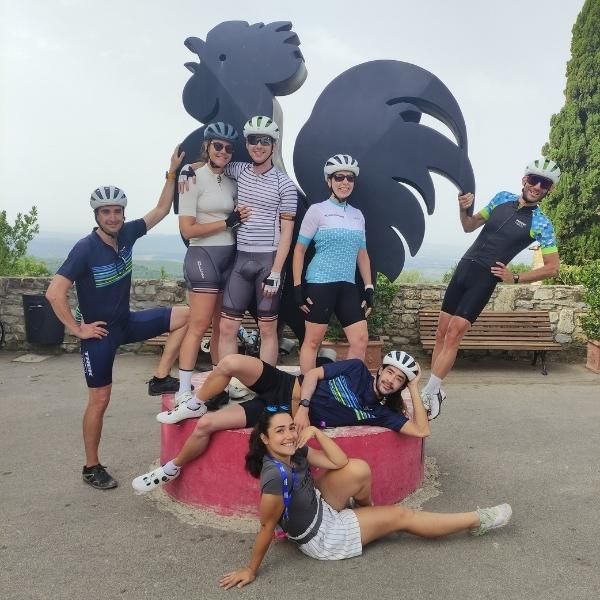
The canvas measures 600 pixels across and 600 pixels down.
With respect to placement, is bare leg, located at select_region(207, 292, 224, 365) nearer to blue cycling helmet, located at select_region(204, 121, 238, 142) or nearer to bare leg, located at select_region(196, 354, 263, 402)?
bare leg, located at select_region(196, 354, 263, 402)

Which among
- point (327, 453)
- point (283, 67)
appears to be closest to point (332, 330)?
point (283, 67)

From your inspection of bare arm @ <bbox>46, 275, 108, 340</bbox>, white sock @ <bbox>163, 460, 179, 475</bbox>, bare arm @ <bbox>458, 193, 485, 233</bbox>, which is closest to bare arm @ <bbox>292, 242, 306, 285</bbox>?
bare arm @ <bbox>458, 193, 485, 233</bbox>

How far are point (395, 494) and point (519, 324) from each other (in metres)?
5.44

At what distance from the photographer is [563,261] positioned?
10.9 metres

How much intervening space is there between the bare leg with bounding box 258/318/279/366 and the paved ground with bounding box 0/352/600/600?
1135mm

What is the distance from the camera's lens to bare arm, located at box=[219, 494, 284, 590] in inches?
114

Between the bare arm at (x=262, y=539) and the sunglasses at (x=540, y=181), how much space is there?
8.34 ft

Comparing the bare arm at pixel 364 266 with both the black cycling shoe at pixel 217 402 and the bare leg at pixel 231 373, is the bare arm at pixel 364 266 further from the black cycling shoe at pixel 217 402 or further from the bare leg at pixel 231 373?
the black cycling shoe at pixel 217 402

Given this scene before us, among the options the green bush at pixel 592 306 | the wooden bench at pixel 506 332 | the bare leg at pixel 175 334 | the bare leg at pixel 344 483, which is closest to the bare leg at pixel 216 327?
the bare leg at pixel 175 334

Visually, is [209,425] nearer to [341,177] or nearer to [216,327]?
[216,327]

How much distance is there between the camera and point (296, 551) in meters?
3.25

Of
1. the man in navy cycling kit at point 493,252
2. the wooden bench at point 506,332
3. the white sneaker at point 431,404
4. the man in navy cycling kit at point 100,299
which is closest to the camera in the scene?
the man in navy cycling kit at point 100,299

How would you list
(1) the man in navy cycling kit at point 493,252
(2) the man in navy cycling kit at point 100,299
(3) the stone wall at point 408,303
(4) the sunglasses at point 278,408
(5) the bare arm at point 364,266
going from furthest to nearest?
(3) the stone wall at point 408,303 → (5) the bare arm at point 364,266 → (1) the man in navy cycling kit at point 493,252 → (2) the man in navy cycling kit at point 100,299 → (4) the sunglasses at point 278,408

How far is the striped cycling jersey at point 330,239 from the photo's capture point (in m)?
4.04
